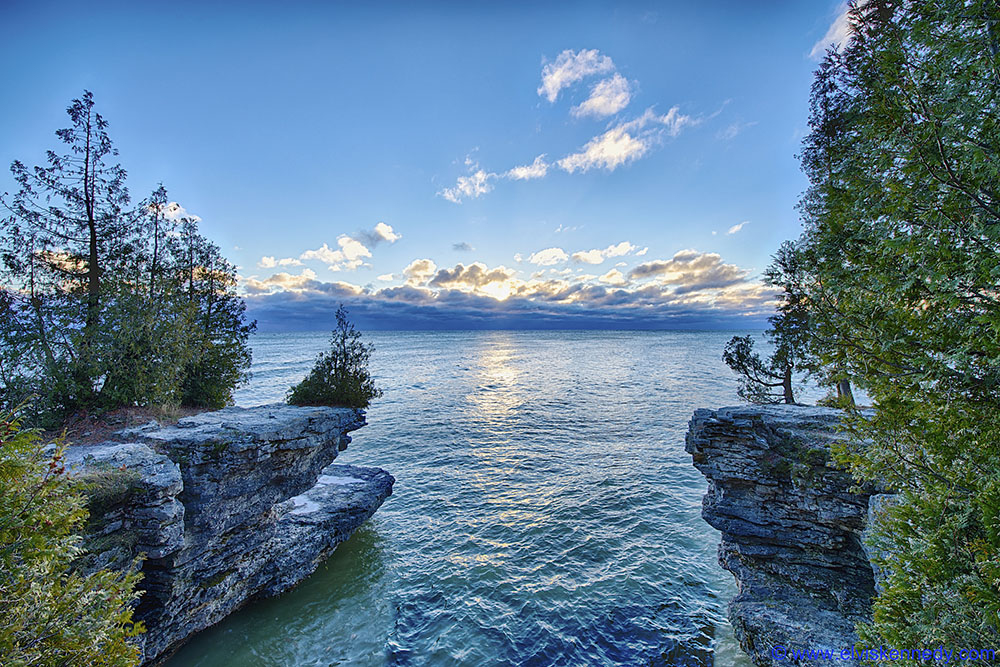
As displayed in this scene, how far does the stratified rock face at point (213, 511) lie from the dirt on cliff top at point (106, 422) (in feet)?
3.66

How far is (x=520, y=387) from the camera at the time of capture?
52938 mm

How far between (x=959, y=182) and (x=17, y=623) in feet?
41.0

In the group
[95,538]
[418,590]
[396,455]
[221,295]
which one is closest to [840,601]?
[418,590]

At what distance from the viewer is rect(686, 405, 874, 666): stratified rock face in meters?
9.17

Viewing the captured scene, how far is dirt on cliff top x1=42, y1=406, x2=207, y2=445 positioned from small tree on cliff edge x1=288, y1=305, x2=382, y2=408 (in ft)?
18.3

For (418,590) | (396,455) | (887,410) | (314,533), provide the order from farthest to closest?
(396,455) → (314,533) → (418,590) → (887,410)

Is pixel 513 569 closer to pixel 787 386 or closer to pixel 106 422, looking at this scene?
pixel 106 422

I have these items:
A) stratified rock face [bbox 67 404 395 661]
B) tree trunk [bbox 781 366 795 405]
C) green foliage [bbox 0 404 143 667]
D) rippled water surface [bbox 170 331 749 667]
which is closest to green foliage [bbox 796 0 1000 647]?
rippled water surface [bbox 170 331 749 667]

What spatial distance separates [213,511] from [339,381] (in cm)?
952

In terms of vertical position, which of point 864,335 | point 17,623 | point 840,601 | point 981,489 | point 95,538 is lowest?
point 840,601

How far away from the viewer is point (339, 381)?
20.2 m

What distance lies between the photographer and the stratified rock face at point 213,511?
29.9ft

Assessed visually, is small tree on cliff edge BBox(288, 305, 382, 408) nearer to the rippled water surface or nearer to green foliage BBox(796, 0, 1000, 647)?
the rippled water surface

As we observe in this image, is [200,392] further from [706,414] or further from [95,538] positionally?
[706,414]
